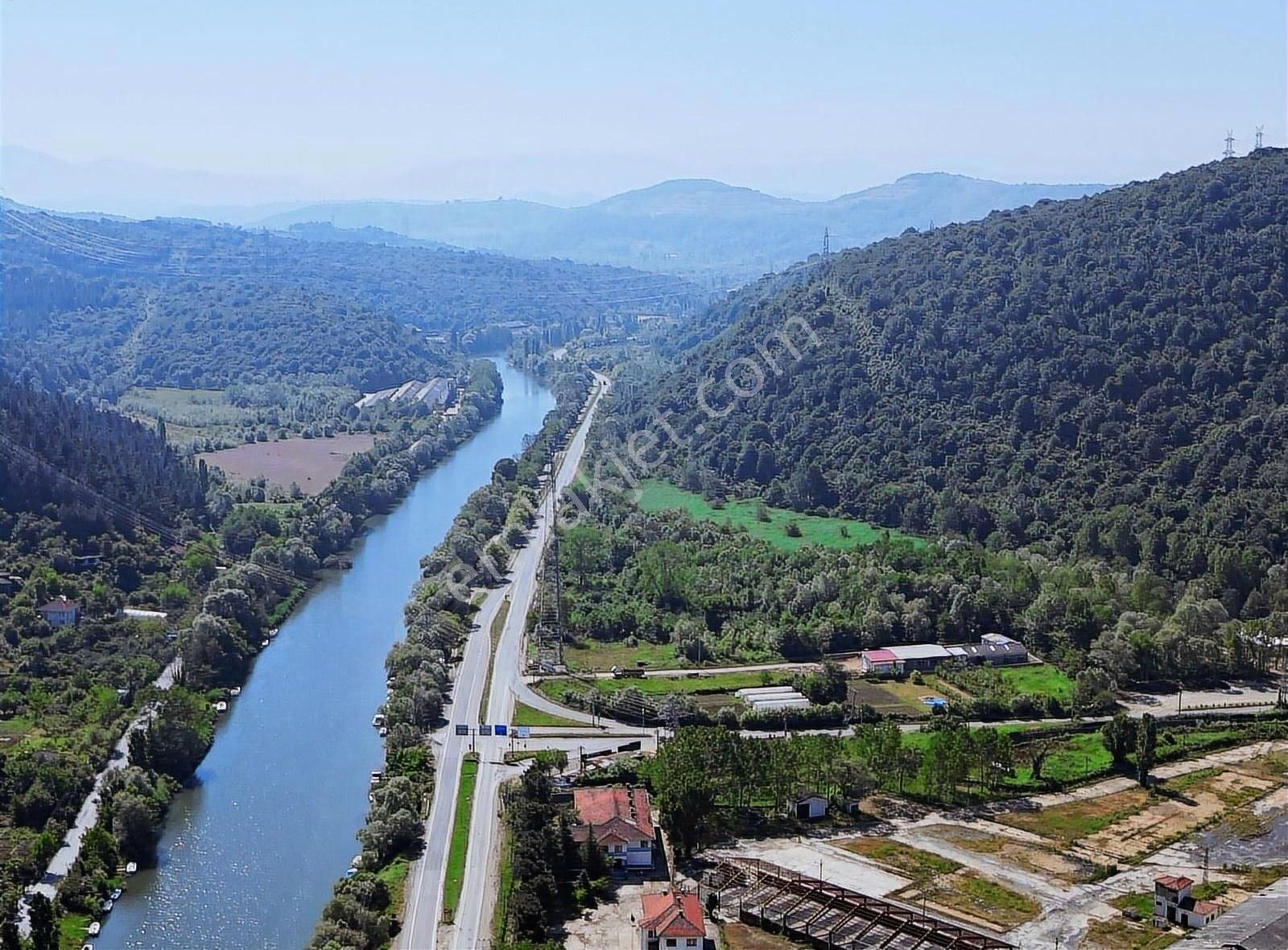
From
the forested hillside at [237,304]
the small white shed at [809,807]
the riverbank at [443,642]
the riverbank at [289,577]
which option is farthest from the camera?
the forested hillside at [237,304]

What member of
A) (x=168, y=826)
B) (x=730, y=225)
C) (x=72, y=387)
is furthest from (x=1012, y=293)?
(x=730, y=225)

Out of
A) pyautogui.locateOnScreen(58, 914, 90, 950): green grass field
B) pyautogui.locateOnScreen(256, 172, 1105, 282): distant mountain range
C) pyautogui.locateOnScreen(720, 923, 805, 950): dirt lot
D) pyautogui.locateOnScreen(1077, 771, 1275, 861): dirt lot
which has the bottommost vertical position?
pyautogui.locateOnScreen(58, 914, 90, 950): green grass field

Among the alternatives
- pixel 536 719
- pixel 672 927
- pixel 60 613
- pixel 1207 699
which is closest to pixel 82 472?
pixel 60 613

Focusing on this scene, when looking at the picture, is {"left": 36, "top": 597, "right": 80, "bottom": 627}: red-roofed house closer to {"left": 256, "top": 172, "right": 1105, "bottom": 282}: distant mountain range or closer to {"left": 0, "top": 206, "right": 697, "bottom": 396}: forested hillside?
{"left": 0, "top": 206, "right": 697, "bottom": 396}: forested hillside

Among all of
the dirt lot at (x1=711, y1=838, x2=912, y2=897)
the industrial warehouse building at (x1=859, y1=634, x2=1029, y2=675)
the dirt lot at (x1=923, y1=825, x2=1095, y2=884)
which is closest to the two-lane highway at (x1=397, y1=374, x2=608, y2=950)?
the dirt lot at (x1=711, y1=838, x2=912, y2=897)

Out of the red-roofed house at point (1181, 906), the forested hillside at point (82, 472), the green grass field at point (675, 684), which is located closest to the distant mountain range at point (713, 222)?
the forested hillside at point (82, 472)

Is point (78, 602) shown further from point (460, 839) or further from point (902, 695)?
point (902, 695)

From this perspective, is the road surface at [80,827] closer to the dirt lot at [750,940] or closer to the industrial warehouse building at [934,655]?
the dirt lot at [750,940]
